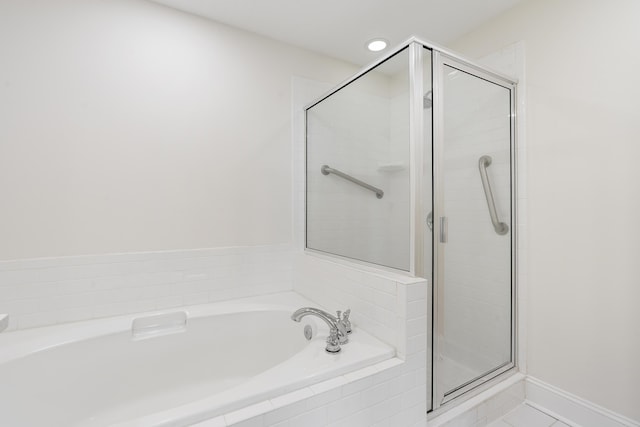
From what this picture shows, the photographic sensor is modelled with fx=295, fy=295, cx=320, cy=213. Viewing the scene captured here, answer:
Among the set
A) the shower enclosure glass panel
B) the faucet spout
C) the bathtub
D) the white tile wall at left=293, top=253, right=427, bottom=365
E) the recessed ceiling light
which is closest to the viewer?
the bathtub

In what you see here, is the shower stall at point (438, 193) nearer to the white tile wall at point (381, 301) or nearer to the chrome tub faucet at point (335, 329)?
the white tile wall at point (381, 301)

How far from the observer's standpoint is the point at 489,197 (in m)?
1.70

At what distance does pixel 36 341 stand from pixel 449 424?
1.90 meters

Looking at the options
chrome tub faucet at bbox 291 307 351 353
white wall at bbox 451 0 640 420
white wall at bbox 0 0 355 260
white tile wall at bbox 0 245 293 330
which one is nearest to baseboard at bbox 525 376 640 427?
white wall at bbox 451 0 640 420

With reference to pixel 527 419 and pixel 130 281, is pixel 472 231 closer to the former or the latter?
pixel 527 419

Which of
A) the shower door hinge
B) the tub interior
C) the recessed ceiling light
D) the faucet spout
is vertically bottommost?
the tub interior

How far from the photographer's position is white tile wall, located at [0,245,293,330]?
146 cm

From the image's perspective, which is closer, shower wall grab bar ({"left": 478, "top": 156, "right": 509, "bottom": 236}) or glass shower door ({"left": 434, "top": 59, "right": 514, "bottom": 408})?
glass shower door ({"left": 434, "top": 59, "right": 514, "bottom": 408})

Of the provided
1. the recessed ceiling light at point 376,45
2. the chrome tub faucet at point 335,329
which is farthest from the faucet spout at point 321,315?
the recessed ceiling light at point 376,45

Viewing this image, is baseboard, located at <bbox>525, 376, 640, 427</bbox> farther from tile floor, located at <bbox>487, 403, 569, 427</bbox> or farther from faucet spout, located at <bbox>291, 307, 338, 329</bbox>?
faucet spout, located at <bbox>291, 307, 338, 329</bbox>

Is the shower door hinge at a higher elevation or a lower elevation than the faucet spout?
higher

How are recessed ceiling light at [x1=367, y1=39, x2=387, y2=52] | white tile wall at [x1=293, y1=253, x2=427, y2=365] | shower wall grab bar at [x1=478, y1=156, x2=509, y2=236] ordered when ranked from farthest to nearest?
recessed ceiling light at [x1=367, y1=39, x2=387, y2=52] < shower wall grab bar at [x1=478, y1=156, x2=509, y2=236] < white tile wall at [x1=293, y1=253, x2=427, y2=365]

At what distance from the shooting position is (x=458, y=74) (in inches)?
59.4

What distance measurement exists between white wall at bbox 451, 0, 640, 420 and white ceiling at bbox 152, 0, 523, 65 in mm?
326
